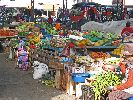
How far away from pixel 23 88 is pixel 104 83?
12.2ft

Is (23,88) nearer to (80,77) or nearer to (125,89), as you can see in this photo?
(80,77)

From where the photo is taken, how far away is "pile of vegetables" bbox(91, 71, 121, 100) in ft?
24.9

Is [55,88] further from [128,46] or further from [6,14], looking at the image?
[6,14]

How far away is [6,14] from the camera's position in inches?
1191

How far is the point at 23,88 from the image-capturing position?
10875mm

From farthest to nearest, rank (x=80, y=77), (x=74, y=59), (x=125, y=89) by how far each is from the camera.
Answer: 1. (x=74, y=59)
2. (x=80, y=77)
3. (x=125, y=89)

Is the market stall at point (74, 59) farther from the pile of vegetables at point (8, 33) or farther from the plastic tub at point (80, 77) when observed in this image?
the pile of vegetables at point (8, 33)

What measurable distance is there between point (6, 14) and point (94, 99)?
23250mm

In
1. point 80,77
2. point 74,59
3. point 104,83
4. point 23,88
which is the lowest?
point 23,88

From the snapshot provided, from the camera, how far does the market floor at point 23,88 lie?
32.1ft

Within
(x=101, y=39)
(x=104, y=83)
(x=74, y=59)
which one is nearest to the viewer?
(x=104, y=83)

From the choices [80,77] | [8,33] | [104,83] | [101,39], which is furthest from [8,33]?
[104,83]

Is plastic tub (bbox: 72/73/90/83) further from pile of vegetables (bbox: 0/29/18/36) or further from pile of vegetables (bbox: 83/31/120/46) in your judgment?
pile of vegetables (bbox: 0/29/18/36)

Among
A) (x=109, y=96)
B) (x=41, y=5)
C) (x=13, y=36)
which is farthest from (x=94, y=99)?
(x=41, y=5)
